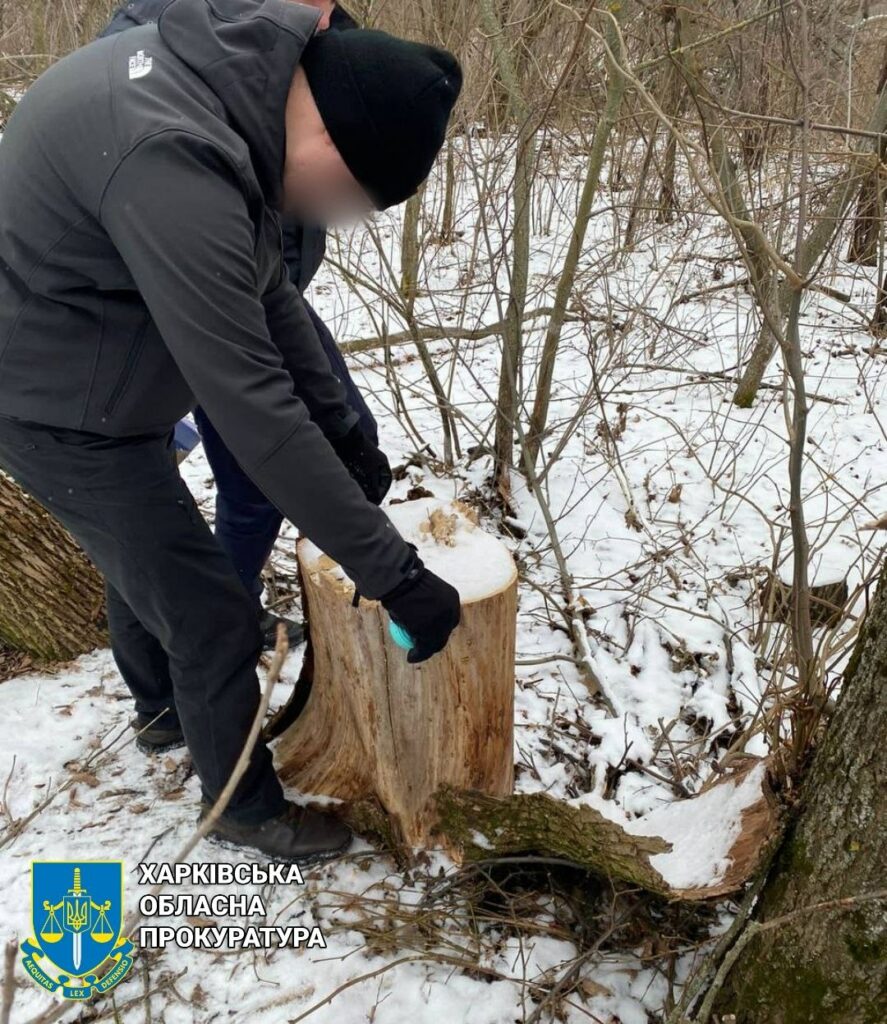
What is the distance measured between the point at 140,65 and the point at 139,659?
1477 mm

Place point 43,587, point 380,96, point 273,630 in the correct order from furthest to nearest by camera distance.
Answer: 1. point 273,630
2. point 43,587
3. point 380,96

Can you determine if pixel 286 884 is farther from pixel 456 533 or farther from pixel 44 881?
pixel 456 533

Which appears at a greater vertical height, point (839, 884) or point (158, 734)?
point (158, 734)

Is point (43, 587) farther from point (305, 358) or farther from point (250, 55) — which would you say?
point (250, 55)

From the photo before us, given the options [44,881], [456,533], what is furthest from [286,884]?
[456,533]

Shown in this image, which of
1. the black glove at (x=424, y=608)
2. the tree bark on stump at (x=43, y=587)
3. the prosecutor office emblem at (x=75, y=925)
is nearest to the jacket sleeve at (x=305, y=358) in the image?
the black glove at (x=424, y=608)

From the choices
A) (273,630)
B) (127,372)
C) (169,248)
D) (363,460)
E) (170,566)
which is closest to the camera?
(169,248)

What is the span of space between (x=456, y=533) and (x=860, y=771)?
1.05m

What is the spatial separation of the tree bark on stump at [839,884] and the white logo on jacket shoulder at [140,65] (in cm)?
141

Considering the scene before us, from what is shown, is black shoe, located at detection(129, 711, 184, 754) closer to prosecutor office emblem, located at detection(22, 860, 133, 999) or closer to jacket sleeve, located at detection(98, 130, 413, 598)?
prosecutor office emblem, located at detection(22, 860, 133, 999)

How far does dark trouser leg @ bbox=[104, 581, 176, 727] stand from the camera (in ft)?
6.56

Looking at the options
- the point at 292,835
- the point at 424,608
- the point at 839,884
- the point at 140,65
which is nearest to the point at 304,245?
the point at 140,65

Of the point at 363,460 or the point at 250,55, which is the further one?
the point at 363,460

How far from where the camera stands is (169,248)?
1112 millimetres
